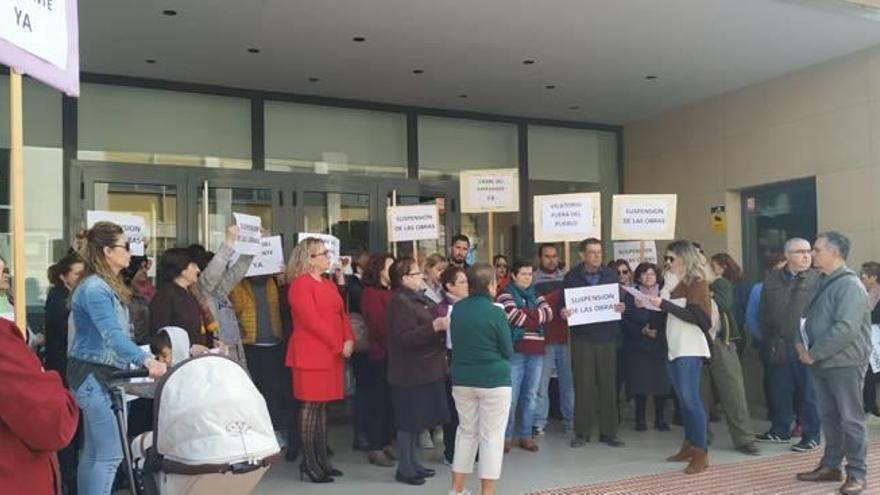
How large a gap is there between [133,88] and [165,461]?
697 centimetres

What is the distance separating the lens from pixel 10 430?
2.28 m

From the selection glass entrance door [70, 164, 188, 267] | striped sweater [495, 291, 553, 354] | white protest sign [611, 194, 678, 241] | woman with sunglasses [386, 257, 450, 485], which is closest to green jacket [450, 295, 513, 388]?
woman with sunglasses [386, 257, 450, 485]

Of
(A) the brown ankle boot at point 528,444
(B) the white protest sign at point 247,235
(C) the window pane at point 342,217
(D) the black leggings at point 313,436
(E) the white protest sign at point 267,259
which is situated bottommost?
(A) the brown ankle boot at point 528,444

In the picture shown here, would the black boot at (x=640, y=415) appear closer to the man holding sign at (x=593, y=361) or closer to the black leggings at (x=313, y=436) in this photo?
the man holding sign at (x=593, y=361)

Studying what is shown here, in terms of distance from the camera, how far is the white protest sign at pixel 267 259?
6.66m

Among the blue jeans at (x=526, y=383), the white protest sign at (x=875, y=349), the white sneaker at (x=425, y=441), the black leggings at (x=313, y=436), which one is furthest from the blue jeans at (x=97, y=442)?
the white protest sign at (x=875, y=349)

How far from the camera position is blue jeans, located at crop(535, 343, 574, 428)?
24.0 ft

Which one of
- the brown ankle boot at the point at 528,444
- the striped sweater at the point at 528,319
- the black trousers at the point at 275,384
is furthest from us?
the brown ankle boot at the point at 528,444

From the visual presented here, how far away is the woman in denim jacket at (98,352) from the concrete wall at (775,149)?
7.98 metres

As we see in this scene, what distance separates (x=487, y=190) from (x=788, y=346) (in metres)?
3.28

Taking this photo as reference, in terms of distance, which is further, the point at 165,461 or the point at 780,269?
the point at 780,269

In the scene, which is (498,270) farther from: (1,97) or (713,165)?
(1,97)

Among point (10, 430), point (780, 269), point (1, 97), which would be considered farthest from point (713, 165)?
point (10, 430)

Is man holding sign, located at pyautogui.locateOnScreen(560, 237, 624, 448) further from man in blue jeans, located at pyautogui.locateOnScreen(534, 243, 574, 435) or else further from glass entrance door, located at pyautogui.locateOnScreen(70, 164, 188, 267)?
glass entrance door, located at pyautogui.locateOnScreen(70, 164, 188, 267)
